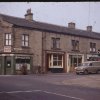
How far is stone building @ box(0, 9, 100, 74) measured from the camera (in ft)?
131

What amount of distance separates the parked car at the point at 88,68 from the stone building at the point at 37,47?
593cm

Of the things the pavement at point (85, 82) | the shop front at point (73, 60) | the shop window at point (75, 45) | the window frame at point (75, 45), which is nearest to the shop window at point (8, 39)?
the shop front at point (73, 60)

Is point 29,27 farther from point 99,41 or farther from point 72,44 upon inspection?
point 99,41

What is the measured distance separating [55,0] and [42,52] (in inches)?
1503

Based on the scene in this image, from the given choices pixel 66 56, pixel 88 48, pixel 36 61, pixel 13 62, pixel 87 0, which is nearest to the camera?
pixel 87 0

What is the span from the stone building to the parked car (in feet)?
19.4

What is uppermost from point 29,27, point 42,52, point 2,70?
point 29,27

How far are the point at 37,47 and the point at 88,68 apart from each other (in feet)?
26.8

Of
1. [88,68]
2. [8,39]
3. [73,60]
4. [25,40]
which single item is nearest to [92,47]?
[73,60]

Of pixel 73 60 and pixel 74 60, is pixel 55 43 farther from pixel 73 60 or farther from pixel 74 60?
pixel 74 60

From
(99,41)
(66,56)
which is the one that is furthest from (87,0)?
(99,41)

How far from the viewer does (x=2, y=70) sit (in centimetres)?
3994

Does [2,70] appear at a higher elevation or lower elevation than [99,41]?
lower

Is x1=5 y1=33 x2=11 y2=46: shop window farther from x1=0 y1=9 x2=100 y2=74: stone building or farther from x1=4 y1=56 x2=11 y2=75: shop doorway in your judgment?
x1=4 y1=56 x2=11 y2=75: shop doorway
